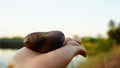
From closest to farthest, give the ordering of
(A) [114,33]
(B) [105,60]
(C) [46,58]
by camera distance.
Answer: (C) [46,58] → (B) [105,60] → (A) [114,33]

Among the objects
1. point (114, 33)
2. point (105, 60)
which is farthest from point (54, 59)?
point (114, 33)

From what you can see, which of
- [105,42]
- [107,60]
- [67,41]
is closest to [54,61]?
[67,41]

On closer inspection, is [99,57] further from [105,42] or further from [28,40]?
[28,40]

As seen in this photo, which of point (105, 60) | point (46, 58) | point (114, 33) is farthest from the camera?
point (114, 33)

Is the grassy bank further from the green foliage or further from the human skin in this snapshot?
the human skin

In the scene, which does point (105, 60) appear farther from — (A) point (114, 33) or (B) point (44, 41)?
(B) point (44, 41)

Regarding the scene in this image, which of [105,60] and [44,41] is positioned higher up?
[44,41]

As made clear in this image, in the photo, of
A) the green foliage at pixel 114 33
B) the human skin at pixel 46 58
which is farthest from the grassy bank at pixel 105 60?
the human skin at pixel 46 58

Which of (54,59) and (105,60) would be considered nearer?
(54,59)
